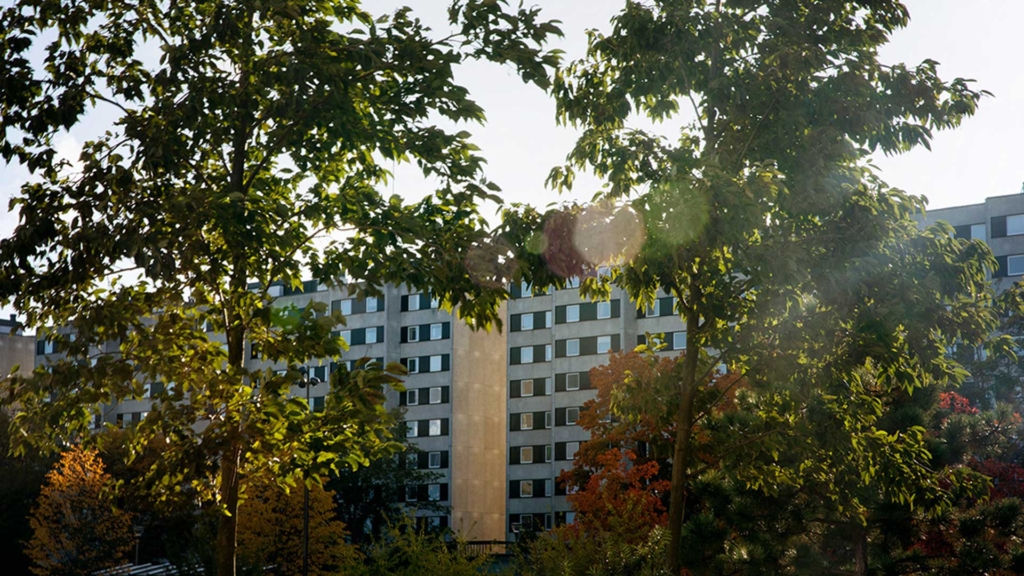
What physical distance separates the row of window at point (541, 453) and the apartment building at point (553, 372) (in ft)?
0.24

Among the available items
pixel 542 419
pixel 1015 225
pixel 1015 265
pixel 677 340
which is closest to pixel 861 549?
pixel 1015 265

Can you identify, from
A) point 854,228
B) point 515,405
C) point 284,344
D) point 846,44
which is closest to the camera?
point 284,344

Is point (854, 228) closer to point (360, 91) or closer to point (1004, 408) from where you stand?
point (360, 91)

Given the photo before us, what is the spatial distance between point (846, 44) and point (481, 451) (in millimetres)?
81927

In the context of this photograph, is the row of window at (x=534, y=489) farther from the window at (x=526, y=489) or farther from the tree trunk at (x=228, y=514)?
the tree trunk at (x=228, y=514)

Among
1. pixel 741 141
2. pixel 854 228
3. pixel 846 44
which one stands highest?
pixel 846 44

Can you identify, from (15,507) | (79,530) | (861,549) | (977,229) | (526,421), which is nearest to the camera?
(861,549)

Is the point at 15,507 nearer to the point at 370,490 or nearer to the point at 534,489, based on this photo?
the point at 370,490

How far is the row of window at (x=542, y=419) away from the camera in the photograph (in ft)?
292

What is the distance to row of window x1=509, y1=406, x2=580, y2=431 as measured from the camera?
89.1 m

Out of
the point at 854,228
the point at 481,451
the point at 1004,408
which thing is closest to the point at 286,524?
the point at 1004,408

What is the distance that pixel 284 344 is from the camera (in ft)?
37.0

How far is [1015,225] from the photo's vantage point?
77250 millimetres

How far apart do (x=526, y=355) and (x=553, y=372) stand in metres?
3.56
